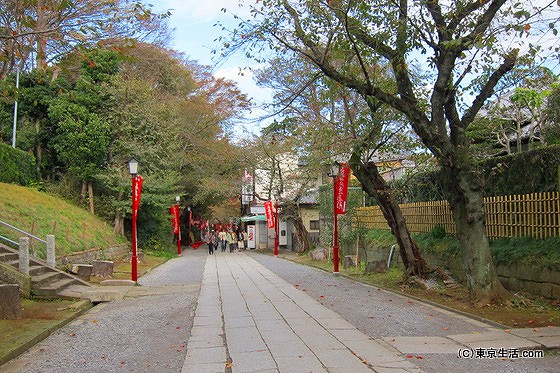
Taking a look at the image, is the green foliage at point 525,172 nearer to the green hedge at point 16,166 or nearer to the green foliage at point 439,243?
the green foliage at point 439,243

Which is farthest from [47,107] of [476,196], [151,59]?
[476,196]

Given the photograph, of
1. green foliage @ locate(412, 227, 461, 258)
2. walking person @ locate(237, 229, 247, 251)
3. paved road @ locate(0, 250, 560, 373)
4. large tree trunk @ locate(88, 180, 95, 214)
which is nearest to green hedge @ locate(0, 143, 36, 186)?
large tree trunk @ locate(88, 180, 95, 214)

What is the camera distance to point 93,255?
18453 millimetres

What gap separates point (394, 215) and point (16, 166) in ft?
55.5

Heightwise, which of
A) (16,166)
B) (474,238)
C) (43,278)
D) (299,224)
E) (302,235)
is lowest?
(302,235)

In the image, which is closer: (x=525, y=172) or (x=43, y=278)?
(x=525, y=172)

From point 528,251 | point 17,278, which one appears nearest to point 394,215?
point 528,251

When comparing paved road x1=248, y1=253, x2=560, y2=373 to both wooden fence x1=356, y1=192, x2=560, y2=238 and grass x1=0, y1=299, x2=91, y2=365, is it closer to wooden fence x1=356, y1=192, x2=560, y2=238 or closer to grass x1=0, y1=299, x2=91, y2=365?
wooden fence x1=356, y1=192, x2=560, y2=238

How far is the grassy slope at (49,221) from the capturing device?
1490 cm

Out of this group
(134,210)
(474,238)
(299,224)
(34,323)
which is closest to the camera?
(34,323)

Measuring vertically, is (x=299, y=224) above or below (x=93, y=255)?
above

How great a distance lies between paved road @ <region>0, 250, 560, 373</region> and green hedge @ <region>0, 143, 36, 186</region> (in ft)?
38.5

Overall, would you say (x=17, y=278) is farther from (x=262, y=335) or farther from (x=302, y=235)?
(x=302, y=235)

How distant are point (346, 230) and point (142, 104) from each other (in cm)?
1347
